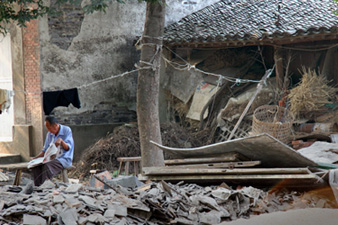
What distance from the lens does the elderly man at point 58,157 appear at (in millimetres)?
7242

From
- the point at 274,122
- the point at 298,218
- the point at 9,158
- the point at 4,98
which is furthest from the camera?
the point at 9,158

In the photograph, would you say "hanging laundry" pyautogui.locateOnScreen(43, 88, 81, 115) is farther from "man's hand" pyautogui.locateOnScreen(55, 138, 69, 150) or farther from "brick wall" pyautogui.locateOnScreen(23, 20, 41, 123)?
"man's hand" pyautogui.locateOnScreen(55, 138, 69, 150)

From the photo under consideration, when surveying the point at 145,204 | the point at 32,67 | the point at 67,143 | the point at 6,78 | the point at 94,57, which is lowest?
the point at 145,204

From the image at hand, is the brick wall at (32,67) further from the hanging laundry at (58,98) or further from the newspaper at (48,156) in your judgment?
the newspaper at (48,156)

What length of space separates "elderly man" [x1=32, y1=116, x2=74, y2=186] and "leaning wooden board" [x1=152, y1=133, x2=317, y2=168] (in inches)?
94.5

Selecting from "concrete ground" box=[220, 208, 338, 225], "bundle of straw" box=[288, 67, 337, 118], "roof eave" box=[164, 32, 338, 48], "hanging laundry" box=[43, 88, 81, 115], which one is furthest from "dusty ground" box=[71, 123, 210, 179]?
"concrete ground" box=[220, 208, 338, 225]

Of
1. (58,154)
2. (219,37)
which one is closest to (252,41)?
(219,37)

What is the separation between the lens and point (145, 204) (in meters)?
4.77

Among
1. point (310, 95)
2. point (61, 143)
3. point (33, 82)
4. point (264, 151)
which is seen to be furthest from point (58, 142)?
point (33, 82)

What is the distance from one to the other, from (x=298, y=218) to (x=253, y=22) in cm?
840

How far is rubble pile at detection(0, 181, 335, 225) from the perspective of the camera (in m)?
4.48

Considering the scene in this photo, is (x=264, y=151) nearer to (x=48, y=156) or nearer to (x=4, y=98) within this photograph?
(x=48, y=156)

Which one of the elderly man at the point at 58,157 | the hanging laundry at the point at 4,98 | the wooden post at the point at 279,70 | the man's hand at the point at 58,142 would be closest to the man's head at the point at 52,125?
the elderly man at the point at 58,157

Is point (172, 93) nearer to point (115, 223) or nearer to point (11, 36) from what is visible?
point (11, 36)
